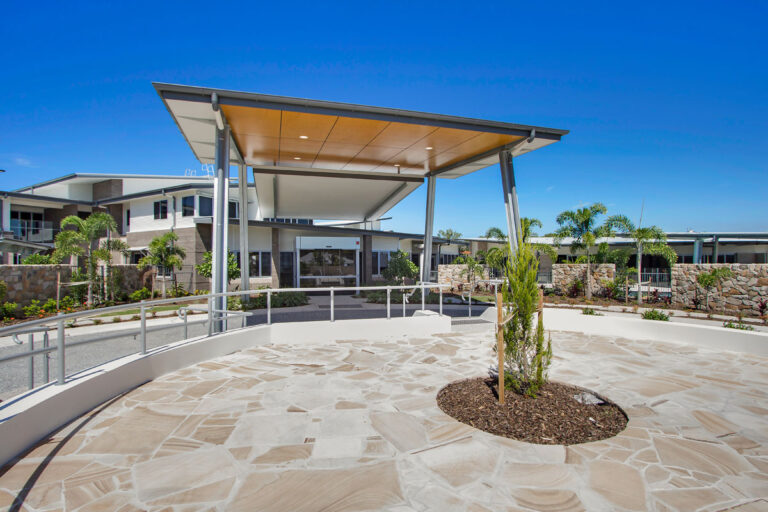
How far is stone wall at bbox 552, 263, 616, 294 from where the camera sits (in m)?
18.5

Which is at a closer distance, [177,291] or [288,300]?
[288,300]

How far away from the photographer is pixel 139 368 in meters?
5.84

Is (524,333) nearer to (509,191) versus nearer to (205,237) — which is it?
(509,191)

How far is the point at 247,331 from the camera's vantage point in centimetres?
842

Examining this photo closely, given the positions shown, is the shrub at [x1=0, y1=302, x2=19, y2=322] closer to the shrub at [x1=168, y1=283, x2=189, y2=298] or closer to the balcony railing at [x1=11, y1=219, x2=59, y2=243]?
the shrub at [x1=168, y1=283, x2=189, y2=298]

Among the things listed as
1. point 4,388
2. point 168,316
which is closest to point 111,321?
point 168,316

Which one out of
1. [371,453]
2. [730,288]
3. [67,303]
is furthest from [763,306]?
[67,303]

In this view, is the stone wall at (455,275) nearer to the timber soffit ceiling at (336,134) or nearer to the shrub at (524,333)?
the timber soffit ceiling at (336,134)

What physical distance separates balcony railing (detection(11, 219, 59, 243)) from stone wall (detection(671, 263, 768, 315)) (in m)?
34.3

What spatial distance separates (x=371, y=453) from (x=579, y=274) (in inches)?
706

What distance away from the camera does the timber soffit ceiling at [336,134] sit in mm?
8070

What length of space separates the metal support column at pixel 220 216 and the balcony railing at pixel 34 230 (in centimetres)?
2356

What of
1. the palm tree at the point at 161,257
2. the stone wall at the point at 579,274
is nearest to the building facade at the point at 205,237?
the palm tree at the point at 161,257

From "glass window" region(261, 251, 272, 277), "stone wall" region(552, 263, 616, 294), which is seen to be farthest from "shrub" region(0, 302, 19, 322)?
"stone wall" region(552, 263, 616, 294)
